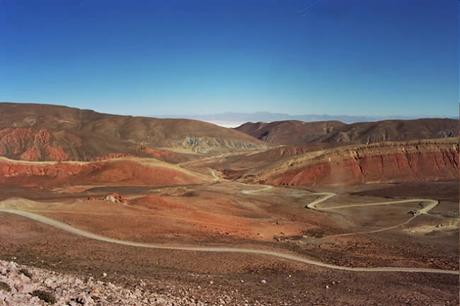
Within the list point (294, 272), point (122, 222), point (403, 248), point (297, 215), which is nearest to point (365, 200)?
point (297, 215)

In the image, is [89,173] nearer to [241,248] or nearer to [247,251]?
[241,248]

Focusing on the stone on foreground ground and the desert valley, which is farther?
the desert valley

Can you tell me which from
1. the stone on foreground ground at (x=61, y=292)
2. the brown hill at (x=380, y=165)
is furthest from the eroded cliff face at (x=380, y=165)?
the stone on foreground ground at (x=61, y=292)

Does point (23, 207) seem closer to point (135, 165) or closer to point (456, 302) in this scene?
point (456, 302)

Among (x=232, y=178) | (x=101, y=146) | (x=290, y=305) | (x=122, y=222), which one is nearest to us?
(x=290, y=305)

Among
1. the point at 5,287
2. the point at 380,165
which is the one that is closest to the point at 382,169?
the point at 380,165

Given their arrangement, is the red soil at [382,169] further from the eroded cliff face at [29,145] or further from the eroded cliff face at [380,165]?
the eroded cliff face at [29,145]

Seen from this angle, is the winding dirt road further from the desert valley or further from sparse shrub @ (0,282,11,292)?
sparse shrub @ (0,282,11,292)

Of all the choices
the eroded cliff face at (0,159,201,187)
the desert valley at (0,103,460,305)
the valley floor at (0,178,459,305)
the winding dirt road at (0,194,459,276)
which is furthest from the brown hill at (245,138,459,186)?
the winding dirt road at (0,194,459,276)
